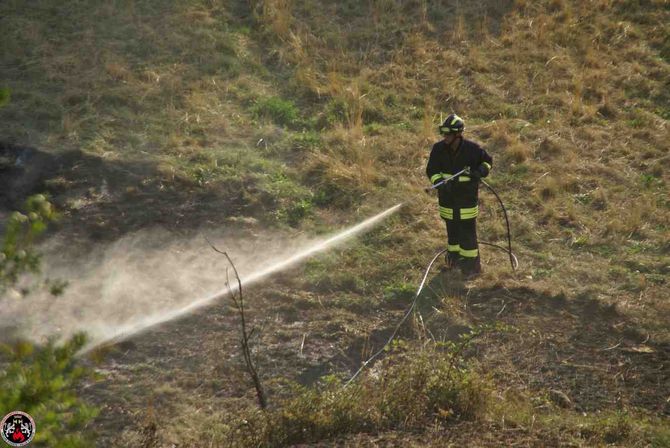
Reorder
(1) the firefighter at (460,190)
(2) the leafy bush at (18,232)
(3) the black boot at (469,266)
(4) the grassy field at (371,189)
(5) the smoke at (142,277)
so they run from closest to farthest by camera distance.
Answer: (2) the leafy bush at (18,232), (4) the grassy field at (371,189), (5) the smoke at (142,277), (1) the firefighter at (460,190), (3) the black boot at (469,266)

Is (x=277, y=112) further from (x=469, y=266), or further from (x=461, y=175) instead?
(x=469, y=266)

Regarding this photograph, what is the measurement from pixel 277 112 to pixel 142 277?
168 inches

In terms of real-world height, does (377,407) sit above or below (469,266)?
above

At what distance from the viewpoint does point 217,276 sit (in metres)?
8.95

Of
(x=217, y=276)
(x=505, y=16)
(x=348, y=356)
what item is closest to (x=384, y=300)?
(x=348, y=356)

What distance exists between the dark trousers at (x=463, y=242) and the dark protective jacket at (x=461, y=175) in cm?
8

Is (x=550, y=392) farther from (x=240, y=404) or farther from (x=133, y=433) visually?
(x=133, y=433)

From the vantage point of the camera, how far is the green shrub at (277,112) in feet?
39.9

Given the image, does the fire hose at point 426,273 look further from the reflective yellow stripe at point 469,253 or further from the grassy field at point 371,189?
the reflective yellow stripe at point 469,253

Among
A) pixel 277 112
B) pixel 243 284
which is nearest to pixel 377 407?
pixel 243 284

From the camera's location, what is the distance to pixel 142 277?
883cm

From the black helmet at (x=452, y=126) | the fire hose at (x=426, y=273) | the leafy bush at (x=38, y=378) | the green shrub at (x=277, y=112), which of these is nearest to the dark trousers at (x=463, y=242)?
the fire hose at (x=426, y=273)

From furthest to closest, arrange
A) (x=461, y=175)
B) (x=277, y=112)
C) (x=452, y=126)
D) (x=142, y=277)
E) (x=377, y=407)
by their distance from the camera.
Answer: (x=277, y=112), (x=142, y=277), (x=461, y=175), (x=452, y=126), (x=377, y=407)

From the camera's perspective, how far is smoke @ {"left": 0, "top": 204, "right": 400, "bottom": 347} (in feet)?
26.1
